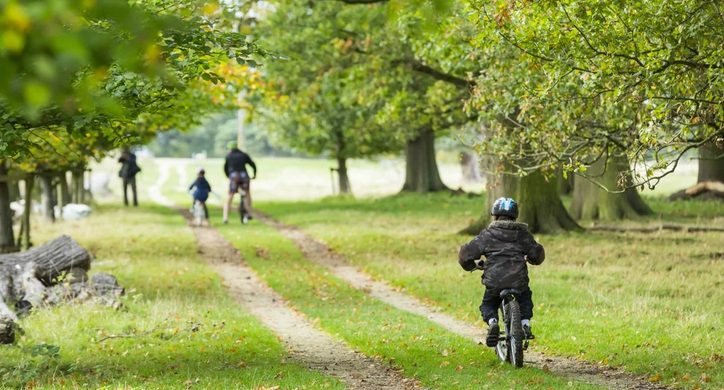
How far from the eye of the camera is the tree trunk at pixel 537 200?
20297 mm

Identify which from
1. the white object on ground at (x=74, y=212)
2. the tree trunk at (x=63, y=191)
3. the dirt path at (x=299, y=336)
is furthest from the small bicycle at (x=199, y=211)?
the tree trunk at (x=63, y=191)

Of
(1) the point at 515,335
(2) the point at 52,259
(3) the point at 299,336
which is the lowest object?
(3) the point at 299,336

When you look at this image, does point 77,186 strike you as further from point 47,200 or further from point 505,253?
point 505,253

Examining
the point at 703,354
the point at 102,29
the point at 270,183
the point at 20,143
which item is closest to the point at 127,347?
the point at 20,143

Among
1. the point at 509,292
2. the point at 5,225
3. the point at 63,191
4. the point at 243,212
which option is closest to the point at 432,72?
the point at 243,212

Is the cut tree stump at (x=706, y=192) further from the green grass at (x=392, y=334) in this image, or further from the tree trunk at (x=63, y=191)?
the tree trunk at (x=63, y=191)

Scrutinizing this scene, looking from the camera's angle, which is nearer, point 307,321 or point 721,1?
point 721,1

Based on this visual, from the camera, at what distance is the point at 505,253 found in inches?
325

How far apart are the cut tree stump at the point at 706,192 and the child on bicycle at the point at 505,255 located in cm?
2211

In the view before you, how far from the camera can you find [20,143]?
848cm

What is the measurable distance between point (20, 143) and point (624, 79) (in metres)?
6.68

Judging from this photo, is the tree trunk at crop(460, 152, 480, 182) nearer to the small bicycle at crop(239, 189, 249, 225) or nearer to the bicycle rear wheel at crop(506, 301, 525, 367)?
the small bicycle at crop(239, 189, 249, 225)

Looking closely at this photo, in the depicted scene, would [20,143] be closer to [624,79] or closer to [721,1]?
[624,79]

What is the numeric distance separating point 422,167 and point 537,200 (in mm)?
16829
